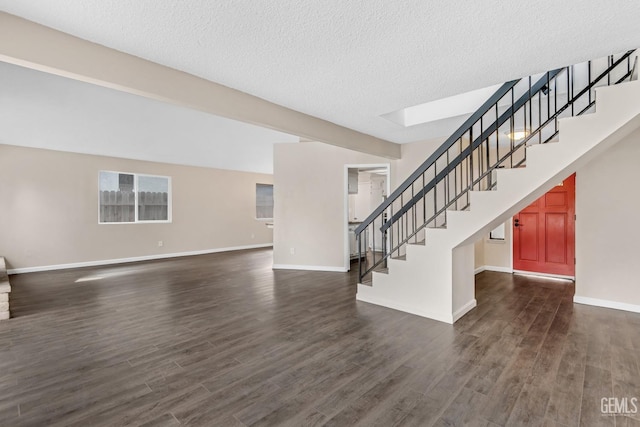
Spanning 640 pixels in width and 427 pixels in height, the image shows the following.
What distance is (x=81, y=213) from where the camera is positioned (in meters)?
6.68

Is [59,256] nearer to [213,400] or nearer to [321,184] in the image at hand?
[321,184]

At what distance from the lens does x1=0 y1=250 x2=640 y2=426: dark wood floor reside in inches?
73.2

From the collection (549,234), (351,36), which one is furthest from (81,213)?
(549,234)

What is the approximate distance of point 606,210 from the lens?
3785 millimetres

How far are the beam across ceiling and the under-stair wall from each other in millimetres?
2207

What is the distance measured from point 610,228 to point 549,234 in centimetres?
173

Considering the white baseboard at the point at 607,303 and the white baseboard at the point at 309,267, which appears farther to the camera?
the white baseboard at the point at 309,267

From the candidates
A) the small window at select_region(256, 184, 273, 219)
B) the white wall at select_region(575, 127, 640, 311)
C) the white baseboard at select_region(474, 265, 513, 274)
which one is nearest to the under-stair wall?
the white wall at select_region(575, 127, 640, 311)

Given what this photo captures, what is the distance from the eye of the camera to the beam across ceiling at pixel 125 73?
2006mm

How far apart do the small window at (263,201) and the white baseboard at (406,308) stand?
22.7ft

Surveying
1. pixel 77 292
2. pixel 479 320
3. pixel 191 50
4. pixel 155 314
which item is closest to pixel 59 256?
pixel 77 292

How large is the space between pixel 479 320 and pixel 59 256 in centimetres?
802

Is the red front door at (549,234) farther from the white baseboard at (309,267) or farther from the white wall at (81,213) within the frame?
the white wall at (81,213)

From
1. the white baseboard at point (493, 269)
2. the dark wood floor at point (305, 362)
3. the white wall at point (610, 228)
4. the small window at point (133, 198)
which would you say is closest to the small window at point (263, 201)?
the small window at point (133, 198)
